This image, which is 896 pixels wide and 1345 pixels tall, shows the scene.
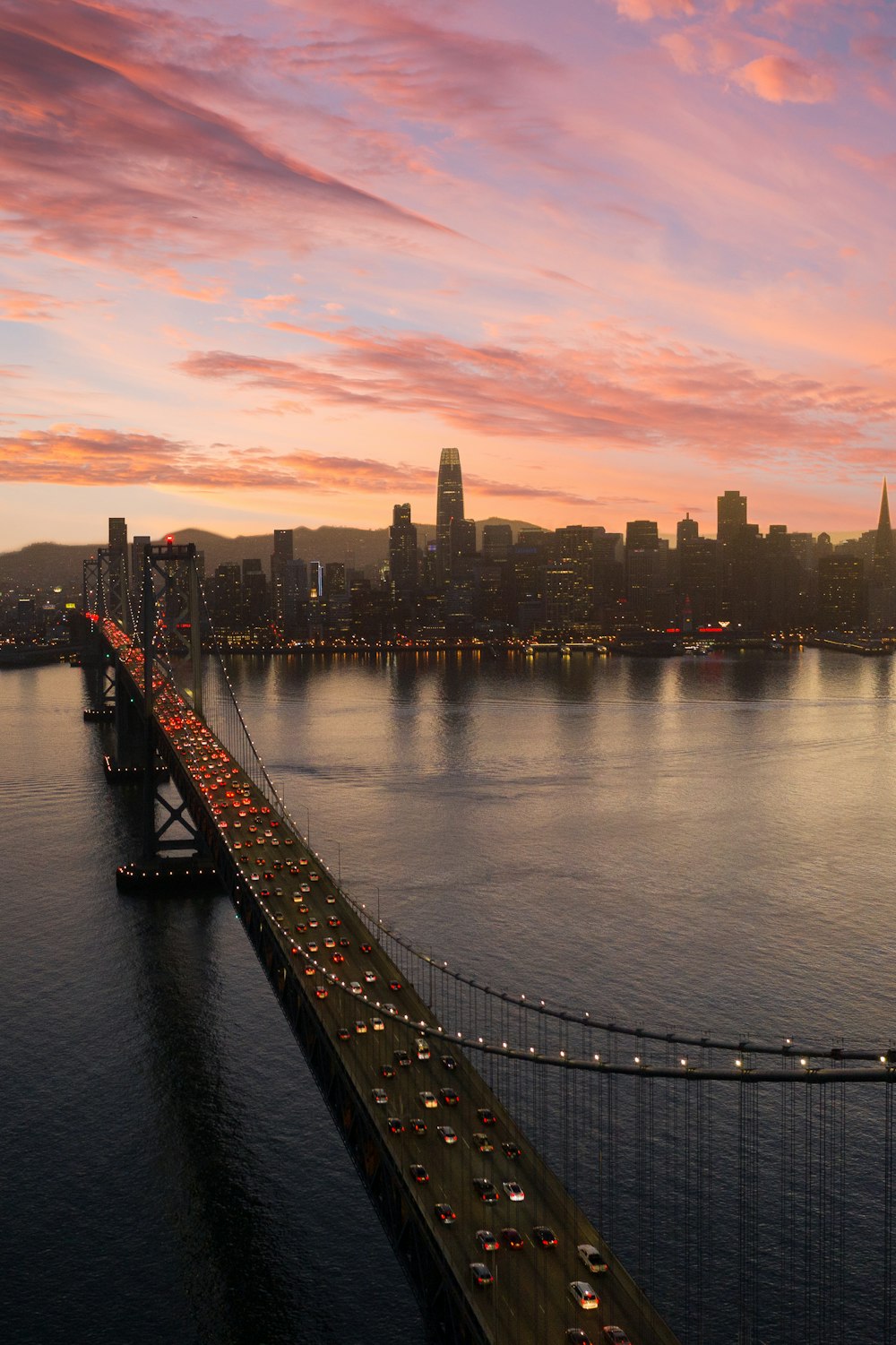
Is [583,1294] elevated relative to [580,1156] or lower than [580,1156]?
elevated

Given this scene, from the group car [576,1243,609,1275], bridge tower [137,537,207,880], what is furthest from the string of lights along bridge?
bridge tower [137,537,207,880]

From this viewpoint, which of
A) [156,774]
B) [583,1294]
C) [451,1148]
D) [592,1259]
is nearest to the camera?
[583,1294]

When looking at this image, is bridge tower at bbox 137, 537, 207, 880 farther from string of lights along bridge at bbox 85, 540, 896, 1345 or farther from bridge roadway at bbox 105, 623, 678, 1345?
bridge roadway at bbox 105, 623, 678, 1345

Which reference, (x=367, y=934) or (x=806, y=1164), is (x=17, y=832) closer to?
(x=367, y=934)

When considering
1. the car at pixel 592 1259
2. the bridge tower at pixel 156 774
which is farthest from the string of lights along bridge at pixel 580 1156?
the bridge tower at pixel 156 774

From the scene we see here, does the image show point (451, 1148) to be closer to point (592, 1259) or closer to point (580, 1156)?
point (592, 1259)

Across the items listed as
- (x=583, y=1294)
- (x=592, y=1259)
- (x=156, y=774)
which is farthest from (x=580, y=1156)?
(x=156, y=774)

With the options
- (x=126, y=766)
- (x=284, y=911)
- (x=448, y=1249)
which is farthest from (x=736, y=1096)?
(x=126, y=766)
